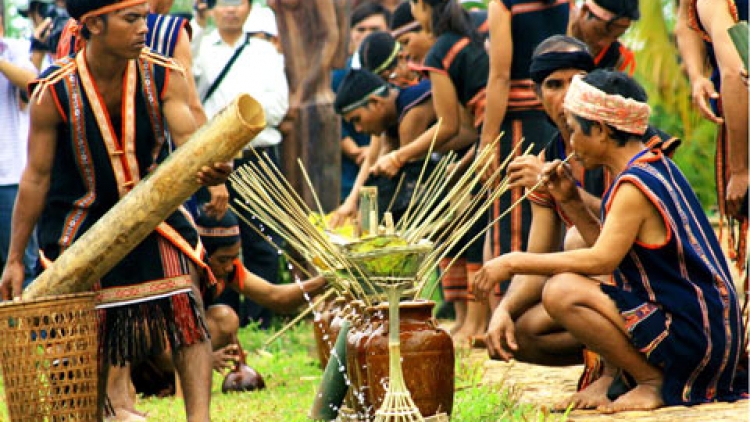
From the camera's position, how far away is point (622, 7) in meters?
6.47

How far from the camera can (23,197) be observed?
5.13 meters

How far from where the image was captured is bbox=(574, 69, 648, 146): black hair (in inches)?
196

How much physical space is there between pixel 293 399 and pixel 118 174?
1.59 m

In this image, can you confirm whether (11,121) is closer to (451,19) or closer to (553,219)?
(451,19)

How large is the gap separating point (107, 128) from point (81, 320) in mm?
829

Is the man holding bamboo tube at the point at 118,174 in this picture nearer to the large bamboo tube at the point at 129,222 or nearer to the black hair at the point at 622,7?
the large bamboo tube at the point at 129,222

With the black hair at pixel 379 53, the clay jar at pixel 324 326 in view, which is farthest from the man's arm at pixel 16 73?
the clay jar at pixel 324 326

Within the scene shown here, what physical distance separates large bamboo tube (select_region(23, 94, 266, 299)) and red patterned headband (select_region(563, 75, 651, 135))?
1.38m

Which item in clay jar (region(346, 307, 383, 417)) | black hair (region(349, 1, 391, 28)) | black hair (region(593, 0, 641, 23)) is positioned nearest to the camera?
clay jar (region(346, 307, 383, 417))

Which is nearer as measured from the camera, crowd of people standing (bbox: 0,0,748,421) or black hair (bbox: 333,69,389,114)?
crowd of people standing (bbox: 0,0,748,421)

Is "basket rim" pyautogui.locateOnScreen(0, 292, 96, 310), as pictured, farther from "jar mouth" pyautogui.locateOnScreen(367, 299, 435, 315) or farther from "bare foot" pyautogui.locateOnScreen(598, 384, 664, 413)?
"bare foot" pyautogui.locateOnScreen(598, 384, 664, 413)

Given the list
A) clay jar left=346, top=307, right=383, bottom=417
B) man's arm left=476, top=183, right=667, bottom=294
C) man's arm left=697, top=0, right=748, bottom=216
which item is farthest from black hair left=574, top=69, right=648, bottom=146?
clay jar left=346, top=307, right=383, bottom=417

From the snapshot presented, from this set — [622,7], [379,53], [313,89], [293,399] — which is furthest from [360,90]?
[293,399]

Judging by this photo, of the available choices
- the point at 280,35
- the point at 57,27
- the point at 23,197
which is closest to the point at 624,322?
the point at 23,197
